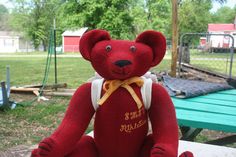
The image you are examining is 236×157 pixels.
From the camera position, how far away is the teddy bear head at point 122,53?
→ 1.40 metres

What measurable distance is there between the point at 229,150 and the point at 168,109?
2.39 ft

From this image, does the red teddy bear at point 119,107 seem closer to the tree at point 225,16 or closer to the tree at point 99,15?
the tree at point 99,15

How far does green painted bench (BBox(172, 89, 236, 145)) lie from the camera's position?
2.20 meters

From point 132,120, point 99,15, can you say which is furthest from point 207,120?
point 99,15

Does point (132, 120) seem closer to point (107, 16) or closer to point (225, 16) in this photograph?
point (107, 16)

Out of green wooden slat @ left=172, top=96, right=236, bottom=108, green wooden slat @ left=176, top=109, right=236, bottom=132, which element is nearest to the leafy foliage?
green wooden slat @ left=172, top=96, right=236, bottom=108

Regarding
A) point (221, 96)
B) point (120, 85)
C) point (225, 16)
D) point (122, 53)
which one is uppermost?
point (225, 16)

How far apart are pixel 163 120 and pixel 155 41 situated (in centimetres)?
36

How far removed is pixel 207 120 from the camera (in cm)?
224

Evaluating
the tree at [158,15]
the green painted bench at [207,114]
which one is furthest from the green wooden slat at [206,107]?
the tree at [158,15]

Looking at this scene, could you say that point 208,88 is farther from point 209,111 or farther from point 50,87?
point 50,87

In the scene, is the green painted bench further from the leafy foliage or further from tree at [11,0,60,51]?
tree at [11,0,60,51]

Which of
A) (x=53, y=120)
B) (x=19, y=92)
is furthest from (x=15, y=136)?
(x=19, y=92)

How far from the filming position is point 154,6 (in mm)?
31672
